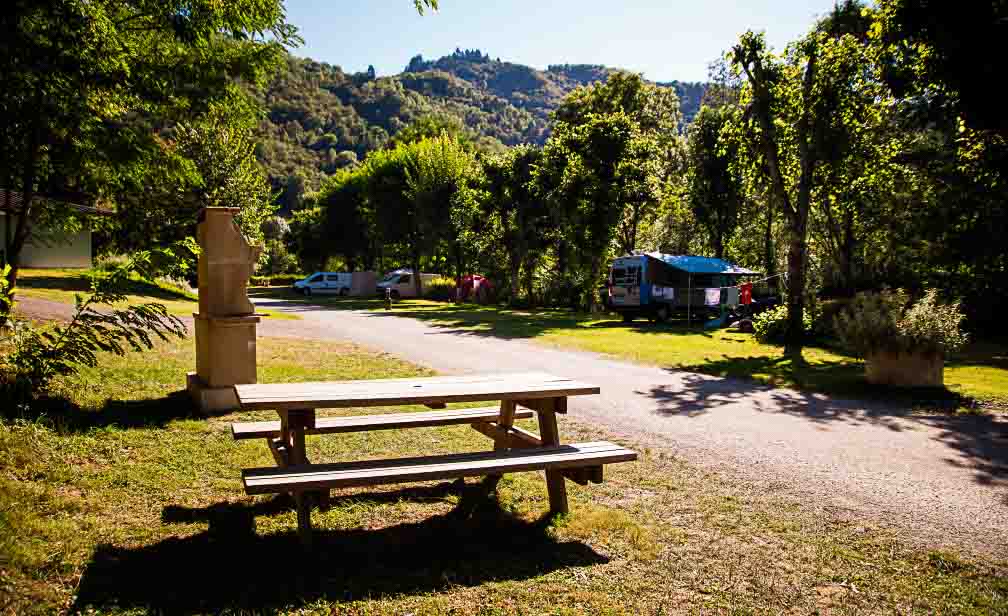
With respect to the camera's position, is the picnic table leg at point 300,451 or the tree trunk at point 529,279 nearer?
the picnic table leg at point 300,451

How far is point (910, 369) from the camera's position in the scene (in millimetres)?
10305

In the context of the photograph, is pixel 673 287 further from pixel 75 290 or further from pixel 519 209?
pixel 75 290

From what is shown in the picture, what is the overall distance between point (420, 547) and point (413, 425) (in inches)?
44.0

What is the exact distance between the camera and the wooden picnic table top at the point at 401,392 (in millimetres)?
4008

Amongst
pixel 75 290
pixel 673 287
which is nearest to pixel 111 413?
pixel 75 290

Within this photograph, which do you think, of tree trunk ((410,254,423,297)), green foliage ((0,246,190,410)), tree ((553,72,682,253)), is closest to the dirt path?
green foliage ((0,246,190,410))

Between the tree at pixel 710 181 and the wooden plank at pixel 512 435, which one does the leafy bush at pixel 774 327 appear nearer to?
the wooden plank at pixel 512 435

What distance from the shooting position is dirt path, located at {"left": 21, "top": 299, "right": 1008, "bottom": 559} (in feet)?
16.1

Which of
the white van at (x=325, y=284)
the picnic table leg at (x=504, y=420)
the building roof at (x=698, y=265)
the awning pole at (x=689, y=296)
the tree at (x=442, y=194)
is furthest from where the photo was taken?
the white van at (x=325, y=284)

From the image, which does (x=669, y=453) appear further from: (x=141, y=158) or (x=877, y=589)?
(x=141, y=158)

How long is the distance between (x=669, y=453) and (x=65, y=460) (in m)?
4.97

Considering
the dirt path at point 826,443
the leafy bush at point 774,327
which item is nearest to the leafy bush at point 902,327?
the dirt path at point 826,443

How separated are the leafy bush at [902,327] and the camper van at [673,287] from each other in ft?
45.2

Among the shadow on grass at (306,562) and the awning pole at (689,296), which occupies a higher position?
the awning pole at (689,296)
